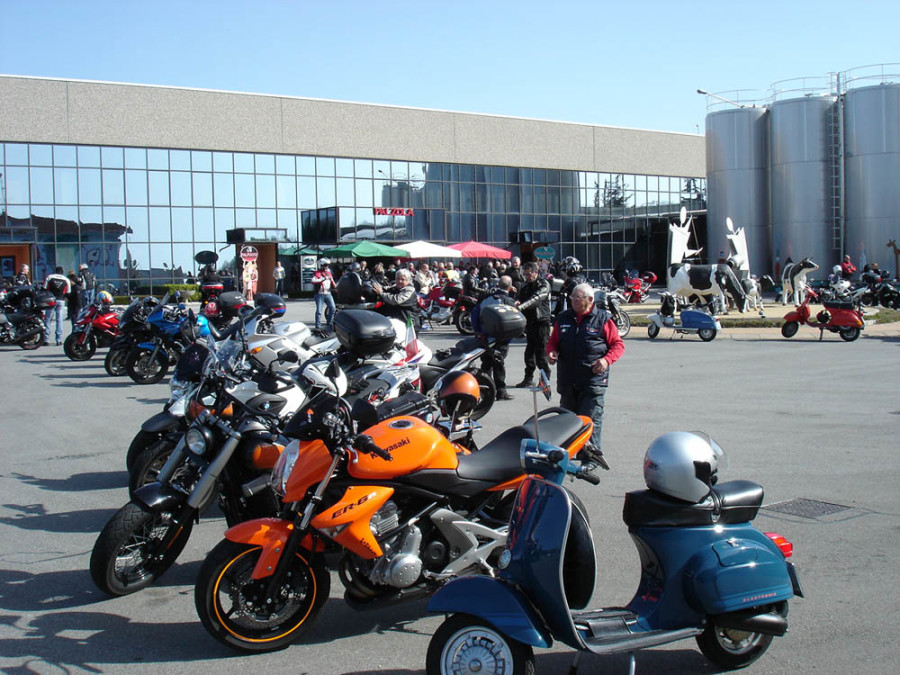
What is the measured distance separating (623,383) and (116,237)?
34081 mm

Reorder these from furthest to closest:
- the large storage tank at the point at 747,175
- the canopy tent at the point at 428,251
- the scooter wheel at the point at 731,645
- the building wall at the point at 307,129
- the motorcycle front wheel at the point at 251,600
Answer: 1. the large storage tank at the point at 747,175
2. the building wall at the point at 307,129
3. the canopy tent at the point at 428,251
4. the motorcycle front wheel at the point at 251,600
5. the scooter wheel at the point at 731,645

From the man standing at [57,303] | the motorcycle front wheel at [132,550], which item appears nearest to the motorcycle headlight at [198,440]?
the motorcycle front wheel at [132,550]

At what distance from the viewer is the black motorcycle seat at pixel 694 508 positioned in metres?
3.92

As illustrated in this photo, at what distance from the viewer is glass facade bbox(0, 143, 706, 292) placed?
40.5 metres

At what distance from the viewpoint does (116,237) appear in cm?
4169

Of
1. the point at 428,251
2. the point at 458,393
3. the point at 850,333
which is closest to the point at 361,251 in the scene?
the point at 428,251

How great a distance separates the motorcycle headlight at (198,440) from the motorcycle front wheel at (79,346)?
13.8 m

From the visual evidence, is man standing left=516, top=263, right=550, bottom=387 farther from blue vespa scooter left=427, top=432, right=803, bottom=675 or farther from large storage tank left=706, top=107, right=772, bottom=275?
large storage tank left=706, top=107, right=772, bottom=275

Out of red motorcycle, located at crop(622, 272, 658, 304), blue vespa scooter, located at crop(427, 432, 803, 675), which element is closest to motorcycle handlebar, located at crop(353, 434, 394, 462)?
blue vespa scooter, located at crop(427, 432, 803, 675)

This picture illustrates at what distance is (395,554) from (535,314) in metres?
8.67

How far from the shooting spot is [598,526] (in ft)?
20.4

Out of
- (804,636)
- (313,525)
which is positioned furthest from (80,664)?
(804,636)

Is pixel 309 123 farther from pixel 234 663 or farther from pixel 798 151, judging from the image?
pixel 234 663

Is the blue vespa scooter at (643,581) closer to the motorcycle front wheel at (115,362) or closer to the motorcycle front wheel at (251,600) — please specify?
the motorcycle front wheel at (251,600)
